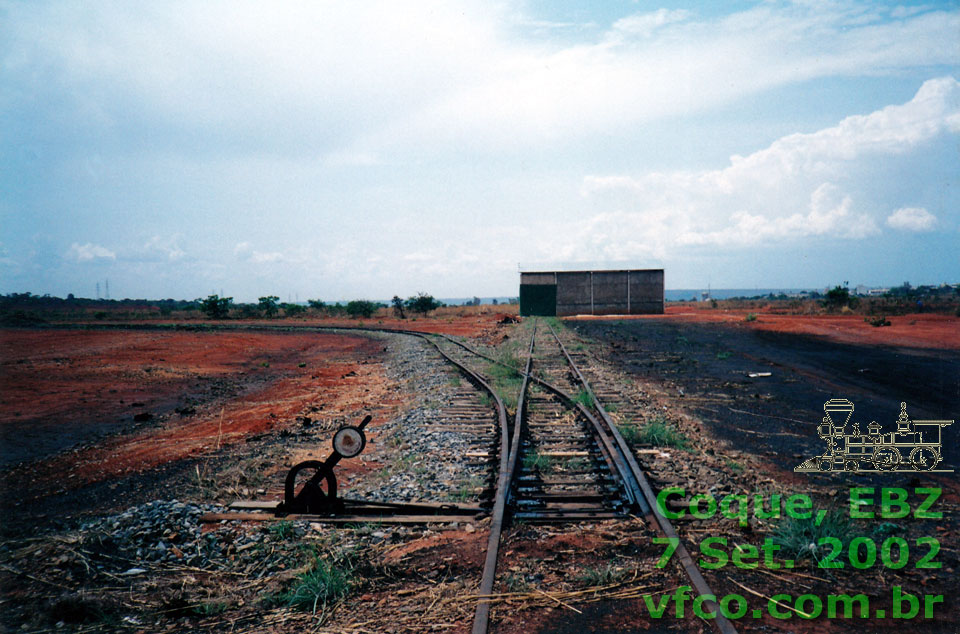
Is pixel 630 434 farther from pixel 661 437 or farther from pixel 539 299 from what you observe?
pixel 539 299

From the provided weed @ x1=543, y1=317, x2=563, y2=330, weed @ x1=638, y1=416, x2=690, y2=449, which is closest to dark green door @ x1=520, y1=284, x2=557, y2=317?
weed @ x1=543, y1=317, x2=563, y2=330

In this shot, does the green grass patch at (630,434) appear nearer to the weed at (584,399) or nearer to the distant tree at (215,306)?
the weed at (584,399)

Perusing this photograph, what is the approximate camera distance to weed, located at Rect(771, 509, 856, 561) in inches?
159

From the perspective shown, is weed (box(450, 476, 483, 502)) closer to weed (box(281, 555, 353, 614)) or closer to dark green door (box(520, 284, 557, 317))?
weed (box(281, 555, 353, 614))

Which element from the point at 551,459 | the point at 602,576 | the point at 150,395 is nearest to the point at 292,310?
the point at 150,395

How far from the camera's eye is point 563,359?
16.0 m

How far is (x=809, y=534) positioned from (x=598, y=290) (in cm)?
4191

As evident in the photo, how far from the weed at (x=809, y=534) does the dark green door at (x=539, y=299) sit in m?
40.9

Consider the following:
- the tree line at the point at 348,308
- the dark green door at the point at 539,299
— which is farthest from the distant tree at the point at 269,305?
the dark green door at the point at 539,299

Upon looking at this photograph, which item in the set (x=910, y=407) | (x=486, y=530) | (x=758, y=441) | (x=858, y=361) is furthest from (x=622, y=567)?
(x=858, y=361)

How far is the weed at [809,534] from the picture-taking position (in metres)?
4.04

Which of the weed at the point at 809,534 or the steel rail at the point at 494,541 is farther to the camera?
the weed at the point at 809,534

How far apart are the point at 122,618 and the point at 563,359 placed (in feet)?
43.6

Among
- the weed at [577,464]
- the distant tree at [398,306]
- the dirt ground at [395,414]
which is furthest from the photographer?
the distant tree at [398,306]
